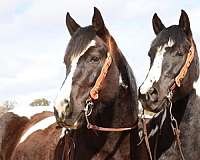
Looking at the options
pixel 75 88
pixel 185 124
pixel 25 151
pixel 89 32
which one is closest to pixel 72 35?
pixel 89 32

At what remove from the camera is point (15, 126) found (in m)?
8.67

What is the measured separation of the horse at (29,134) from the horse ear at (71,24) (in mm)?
1626

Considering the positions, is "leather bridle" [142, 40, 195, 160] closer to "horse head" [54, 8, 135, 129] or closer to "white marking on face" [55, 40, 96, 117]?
"horse head" [54, 8, 135, 129]

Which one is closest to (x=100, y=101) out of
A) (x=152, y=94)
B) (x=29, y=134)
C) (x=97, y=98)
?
(x=97, y=98)

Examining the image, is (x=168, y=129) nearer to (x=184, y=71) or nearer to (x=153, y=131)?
(x=153, y=131)

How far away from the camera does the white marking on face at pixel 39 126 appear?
7.99m

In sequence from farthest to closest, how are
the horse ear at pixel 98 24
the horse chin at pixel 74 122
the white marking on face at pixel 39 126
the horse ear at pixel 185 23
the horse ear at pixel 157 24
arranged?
the white marking on face at pixel 39 126
the horse ear at pixel 157 24
the horse ear at pixel 98 24
the horse ear at pixel 185 23
the horse chin at pixel 74 122

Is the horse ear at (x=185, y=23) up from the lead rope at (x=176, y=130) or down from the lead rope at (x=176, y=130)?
up

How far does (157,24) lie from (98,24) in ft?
2.66

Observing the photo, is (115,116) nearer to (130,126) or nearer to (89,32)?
(130,126)

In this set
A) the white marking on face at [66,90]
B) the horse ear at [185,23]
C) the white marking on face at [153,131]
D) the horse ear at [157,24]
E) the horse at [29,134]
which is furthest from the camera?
the horse at [29,134]

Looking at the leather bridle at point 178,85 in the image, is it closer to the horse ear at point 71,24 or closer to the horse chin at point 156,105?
the horse chin at point 156,105

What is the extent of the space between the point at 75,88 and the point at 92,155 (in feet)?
3.17

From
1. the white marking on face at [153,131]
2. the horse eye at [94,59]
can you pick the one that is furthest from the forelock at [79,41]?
the white marking on face at [153,131]
